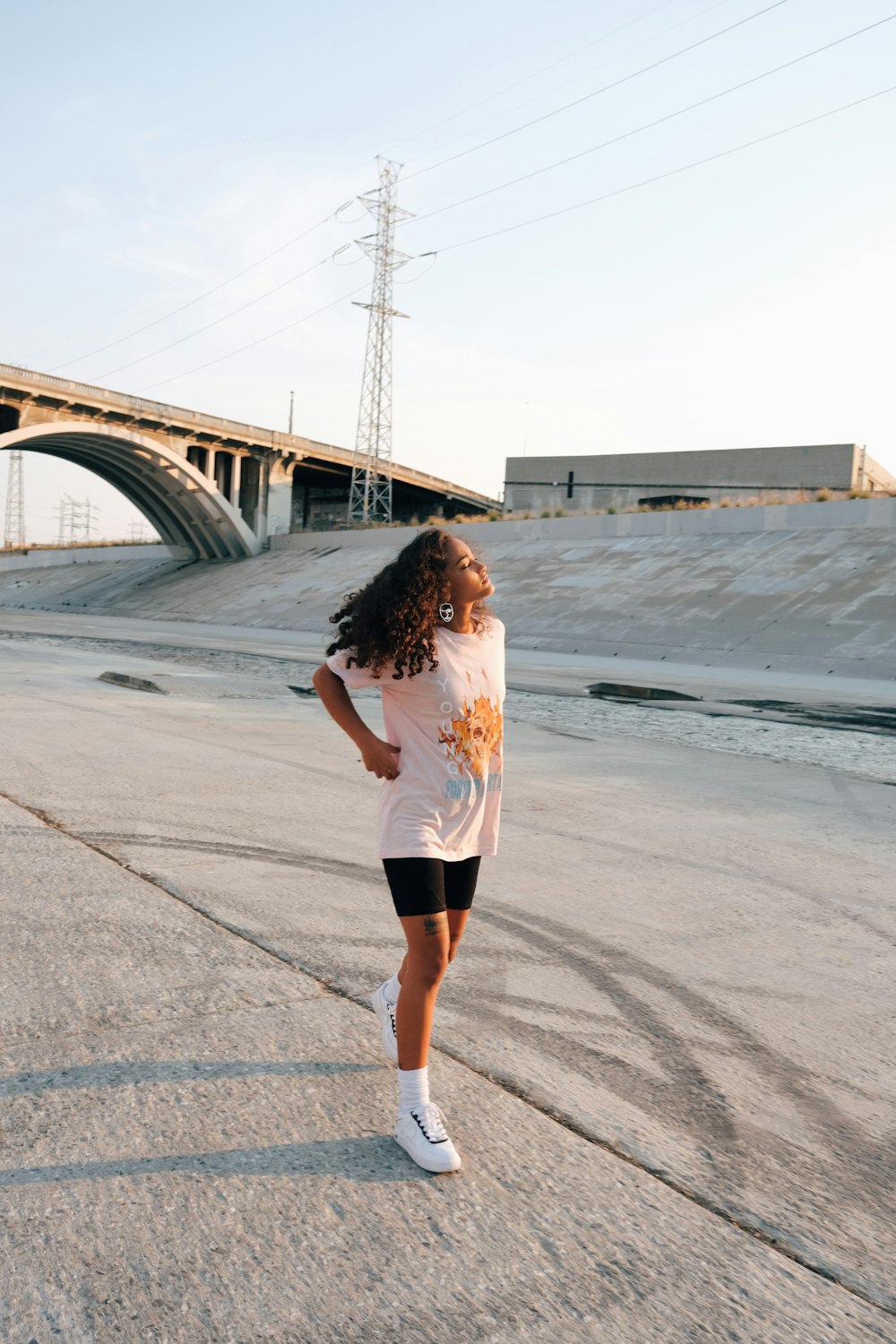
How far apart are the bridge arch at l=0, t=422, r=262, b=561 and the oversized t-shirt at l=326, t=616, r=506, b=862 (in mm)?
47294

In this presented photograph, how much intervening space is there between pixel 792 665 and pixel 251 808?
1782 centimetres

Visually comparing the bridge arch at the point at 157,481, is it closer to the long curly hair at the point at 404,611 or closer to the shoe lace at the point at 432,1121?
the long curly hair at the point at 404,611

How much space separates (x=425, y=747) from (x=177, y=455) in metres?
52.3

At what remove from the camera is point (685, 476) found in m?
56.5

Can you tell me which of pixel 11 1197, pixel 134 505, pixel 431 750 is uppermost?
pixel 134 505

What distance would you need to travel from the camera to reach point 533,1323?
2205 millimetres

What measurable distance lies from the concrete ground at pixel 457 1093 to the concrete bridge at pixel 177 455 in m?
44.9

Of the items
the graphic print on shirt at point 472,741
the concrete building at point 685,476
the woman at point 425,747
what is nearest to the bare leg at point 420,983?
the woman at point 425,747

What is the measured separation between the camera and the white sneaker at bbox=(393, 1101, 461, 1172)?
9.03ft

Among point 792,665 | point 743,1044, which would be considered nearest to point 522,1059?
point 743,1044

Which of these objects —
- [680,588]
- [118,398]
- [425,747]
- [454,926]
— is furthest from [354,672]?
[118,398]

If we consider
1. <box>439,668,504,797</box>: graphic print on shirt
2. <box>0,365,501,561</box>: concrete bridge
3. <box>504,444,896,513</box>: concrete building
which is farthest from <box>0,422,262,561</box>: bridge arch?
<box>439,668,504,797</box>: graphic print on shirt

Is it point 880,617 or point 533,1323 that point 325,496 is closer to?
point 880,617

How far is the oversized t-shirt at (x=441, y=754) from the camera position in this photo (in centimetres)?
300
